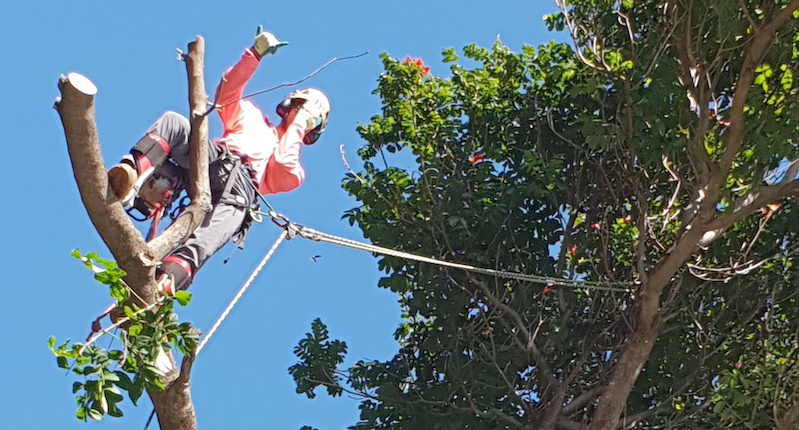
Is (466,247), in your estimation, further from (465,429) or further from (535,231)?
(465,429)

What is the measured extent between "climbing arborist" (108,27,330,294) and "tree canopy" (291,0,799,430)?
197 centimetres

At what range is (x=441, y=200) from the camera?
8.91 meters

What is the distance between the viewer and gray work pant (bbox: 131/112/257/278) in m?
5.97

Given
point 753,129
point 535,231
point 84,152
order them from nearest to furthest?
point 84,152 → point 753,129 → point 535,231

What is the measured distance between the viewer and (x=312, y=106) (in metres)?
7.23

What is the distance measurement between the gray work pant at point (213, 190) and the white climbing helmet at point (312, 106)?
30.1 inches

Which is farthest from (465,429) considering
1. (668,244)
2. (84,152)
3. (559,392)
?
(84,152)

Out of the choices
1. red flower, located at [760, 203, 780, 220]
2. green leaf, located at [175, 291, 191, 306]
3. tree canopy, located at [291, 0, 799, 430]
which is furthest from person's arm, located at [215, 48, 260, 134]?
red flower, located at [760, 203, 780, 220]

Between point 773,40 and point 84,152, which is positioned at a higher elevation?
point 773,40

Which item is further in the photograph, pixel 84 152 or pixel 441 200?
pixel 441 200

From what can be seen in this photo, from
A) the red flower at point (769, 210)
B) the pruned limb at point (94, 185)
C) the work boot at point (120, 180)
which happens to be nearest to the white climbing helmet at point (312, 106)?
the work boot at point (120, 180)

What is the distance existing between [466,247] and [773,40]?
8.52ft

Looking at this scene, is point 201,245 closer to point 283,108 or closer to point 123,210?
point 123,210

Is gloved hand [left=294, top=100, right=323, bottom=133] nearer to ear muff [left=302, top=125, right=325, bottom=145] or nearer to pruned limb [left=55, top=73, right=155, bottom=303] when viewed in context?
ear muff [left=302, top=125, right=325, bottom=145]
